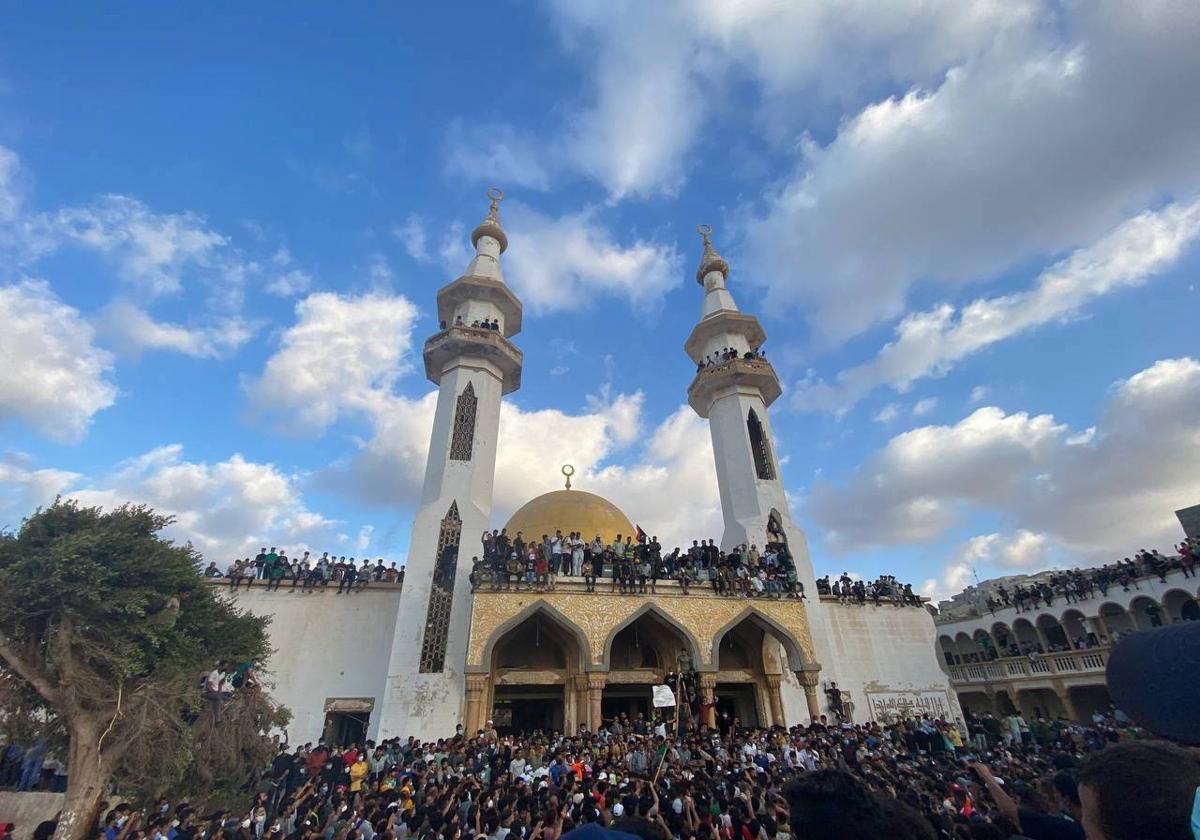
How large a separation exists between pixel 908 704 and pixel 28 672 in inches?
955

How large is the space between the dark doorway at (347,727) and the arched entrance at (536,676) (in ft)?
13.1

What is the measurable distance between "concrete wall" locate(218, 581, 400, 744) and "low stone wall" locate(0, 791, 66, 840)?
589 cm

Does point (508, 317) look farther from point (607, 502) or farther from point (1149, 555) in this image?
point (1149, 555)

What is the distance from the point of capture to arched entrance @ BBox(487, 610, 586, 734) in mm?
17234

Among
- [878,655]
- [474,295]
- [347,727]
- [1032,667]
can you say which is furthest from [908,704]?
[474,295]

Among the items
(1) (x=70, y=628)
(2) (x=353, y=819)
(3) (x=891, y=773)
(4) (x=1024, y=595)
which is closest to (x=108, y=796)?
(1) (x=70, y=628)

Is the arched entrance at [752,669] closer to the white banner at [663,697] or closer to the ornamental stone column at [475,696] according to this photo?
the white banner at [663,697]

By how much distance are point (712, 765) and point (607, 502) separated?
63.7ft

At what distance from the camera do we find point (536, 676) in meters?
17.5

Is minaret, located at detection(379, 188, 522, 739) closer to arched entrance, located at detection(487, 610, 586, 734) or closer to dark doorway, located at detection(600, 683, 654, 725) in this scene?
arched entrance, located at detection(487, 610, 586, 734)

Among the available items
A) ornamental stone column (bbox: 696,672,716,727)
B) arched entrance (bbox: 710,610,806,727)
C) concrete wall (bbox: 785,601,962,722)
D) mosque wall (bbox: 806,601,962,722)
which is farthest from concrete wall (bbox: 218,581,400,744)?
mosque wall (bbox: 806,601,962,722)

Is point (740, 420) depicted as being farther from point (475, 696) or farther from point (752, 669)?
point (475, 696)

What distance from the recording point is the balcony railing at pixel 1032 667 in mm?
22906

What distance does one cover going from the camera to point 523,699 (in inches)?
758
